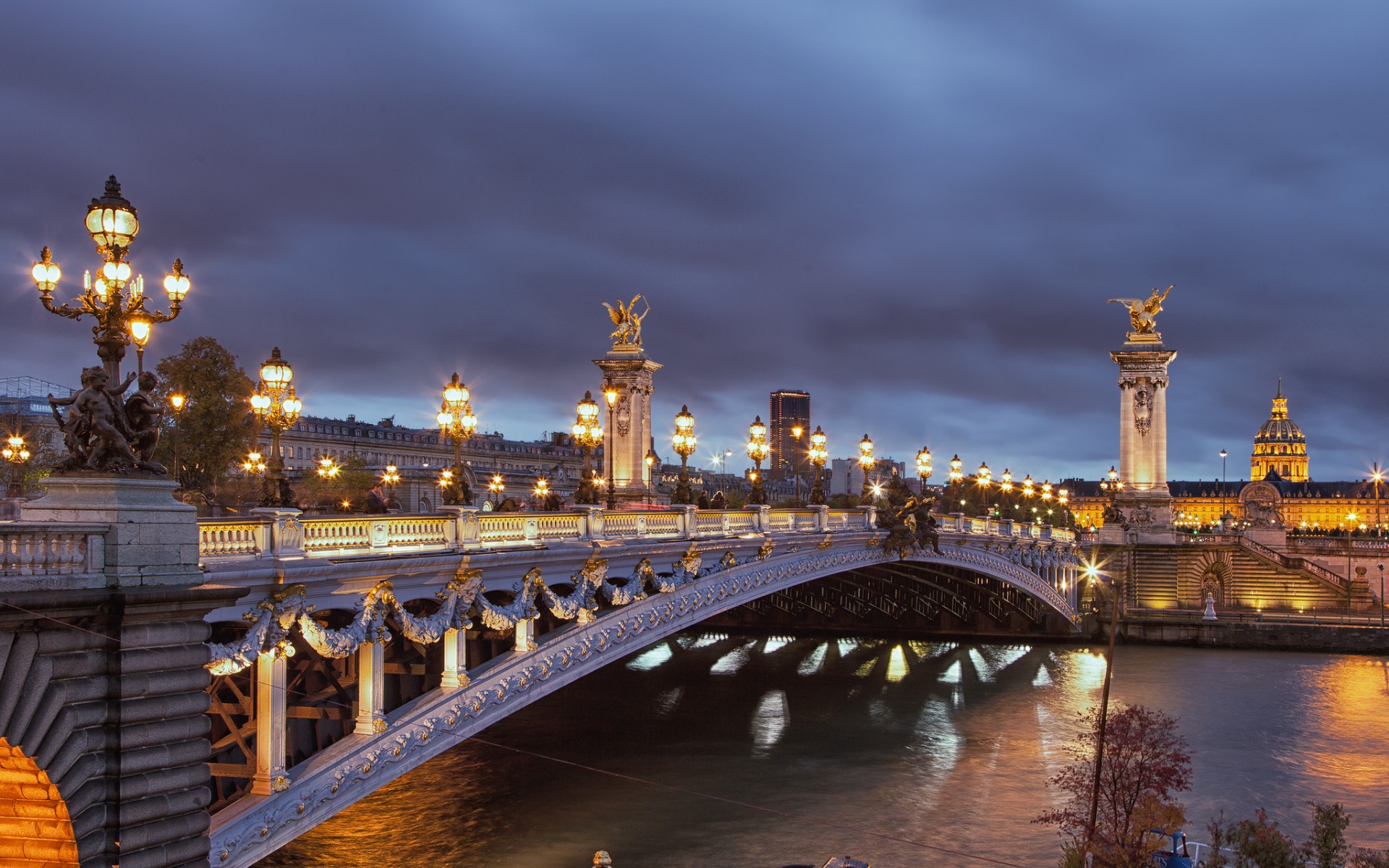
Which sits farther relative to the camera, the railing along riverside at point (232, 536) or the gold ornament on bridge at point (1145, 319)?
the gold ornament on bridge at point (1145, 319)

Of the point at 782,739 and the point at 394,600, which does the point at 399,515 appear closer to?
the point at 394,600

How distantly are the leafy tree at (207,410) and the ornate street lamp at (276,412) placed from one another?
25.9 metres

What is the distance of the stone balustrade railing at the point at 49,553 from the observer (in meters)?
11.1

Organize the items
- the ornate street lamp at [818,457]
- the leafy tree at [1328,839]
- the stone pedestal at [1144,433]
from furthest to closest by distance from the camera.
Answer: the stone pedestal at [1144,433] → the ornate street lamp at [818,457] → the leafy tree at [1328,839]

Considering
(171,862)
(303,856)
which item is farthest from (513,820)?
(171,862)

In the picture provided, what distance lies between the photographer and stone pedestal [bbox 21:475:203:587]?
1201cm

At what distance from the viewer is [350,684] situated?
19781 millimetres

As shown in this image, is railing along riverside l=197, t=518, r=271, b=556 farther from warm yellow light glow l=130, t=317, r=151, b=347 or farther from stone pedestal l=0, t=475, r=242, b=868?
warm yellow light glow l=130, t=317, r=151, b=347

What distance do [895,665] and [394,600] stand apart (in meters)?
40.2

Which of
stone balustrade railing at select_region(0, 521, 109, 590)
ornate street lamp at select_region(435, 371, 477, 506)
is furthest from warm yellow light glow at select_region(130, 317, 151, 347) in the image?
ornate street lamp at select_region(435, 371, 477, 506)

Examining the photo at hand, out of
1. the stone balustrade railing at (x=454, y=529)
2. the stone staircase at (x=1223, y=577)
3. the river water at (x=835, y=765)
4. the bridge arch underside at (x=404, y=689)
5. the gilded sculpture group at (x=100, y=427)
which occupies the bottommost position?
the river water at (x=835, y=765)

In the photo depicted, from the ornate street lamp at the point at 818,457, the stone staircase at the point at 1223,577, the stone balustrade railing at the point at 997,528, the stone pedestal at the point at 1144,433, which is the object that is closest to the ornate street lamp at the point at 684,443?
the ornate street lamp at the point at 818,457

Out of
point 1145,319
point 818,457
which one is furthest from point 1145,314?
point 818,457

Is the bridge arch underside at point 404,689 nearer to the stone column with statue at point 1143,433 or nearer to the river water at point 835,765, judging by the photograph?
the river water at point 835,765
